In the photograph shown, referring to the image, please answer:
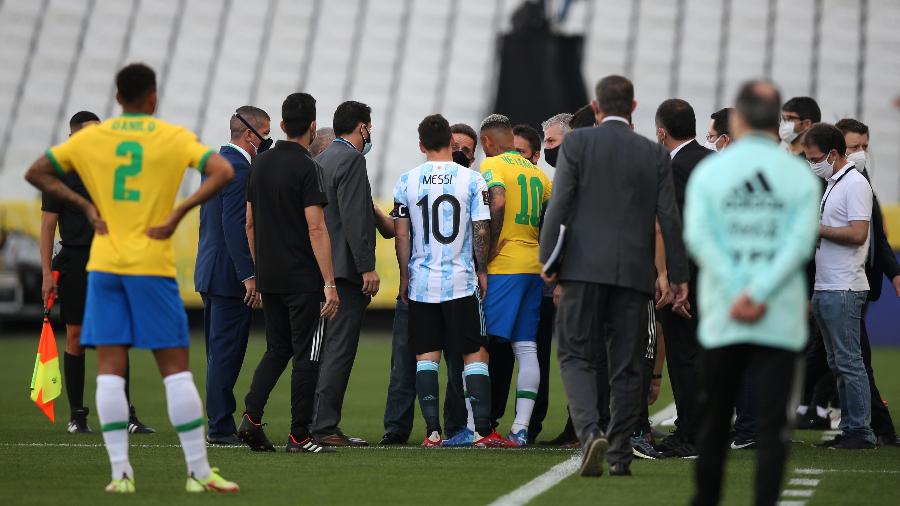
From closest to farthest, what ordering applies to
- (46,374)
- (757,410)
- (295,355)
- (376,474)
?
1. (757,410)
2. (376,474)
3. (295,355)
4. (46,374)

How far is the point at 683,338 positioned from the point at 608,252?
1407 millimetres

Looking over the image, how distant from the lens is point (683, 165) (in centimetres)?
930

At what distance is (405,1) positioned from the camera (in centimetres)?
4062

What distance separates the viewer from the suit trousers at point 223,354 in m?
9.96

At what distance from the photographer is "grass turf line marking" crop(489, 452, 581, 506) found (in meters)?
7.14

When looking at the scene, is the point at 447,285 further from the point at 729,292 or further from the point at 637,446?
the point at 729,292

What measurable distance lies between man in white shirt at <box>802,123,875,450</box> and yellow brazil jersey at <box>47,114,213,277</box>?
170 inches

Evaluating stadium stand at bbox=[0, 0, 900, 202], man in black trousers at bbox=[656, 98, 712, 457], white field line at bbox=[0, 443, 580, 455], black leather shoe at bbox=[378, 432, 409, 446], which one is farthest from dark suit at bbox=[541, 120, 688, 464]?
stadium stand at bbox=[0, 0, 900, 202]

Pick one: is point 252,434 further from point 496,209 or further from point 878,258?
point 878,258

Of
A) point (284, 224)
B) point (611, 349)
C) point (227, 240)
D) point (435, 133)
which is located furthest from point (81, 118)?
point (611, 349)

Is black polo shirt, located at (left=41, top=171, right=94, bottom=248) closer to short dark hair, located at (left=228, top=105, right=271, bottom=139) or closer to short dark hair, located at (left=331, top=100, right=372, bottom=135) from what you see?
short dark hair, located at (left=228, top=105, right=271, bottom=139)

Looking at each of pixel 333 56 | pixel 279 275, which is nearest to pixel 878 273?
pixel 279 275

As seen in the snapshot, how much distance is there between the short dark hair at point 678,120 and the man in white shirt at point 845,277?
35.6 inches

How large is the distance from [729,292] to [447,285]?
3939 millimetres
